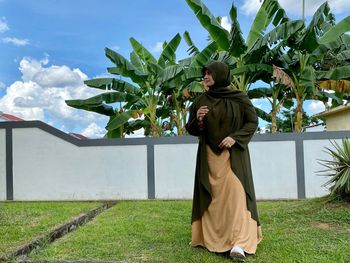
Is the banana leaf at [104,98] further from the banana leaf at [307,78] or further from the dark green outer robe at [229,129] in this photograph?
the dark green outer robe at [229,129]

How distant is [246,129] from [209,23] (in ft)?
18.7

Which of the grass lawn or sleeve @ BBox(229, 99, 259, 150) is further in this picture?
the grass lawn

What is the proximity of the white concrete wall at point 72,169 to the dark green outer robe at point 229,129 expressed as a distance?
18.0ft

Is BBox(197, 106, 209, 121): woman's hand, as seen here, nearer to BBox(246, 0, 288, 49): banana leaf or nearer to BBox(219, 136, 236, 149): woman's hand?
BBox(219, 136, 236, 149): woman's hand

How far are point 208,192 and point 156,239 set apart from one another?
52.0 inches

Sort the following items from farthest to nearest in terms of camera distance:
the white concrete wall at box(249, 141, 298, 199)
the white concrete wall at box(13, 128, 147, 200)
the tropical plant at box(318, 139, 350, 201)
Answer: the white concrete wall at box(13, 128, 147, 200), the white concrete wall at box(249, 141, 298, 199), the tropical plant at box(318, 139, 350, 201)

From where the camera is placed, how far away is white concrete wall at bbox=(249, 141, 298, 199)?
9234 mm

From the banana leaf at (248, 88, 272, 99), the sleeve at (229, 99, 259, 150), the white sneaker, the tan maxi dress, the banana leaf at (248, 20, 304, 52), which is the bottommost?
the white sneaker

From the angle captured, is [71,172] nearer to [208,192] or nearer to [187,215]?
[187,215]

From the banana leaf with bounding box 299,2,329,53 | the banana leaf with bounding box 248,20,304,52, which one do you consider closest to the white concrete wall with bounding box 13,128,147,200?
the banana leaf with bounding box 248,20,304,52

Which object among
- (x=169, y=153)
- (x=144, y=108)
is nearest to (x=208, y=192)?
(x=169, y=153)

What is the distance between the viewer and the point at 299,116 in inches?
406

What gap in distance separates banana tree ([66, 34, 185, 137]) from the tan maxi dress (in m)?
5.97

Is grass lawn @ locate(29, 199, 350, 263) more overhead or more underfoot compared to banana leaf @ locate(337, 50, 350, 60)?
more underfoot
